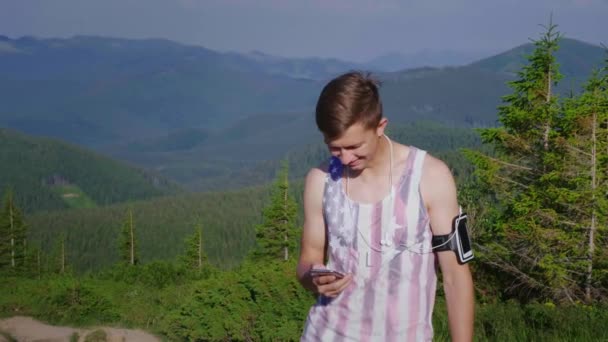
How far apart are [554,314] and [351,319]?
4.65m

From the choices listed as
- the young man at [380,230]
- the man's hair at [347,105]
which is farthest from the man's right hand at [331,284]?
the man's hair at [347,105]

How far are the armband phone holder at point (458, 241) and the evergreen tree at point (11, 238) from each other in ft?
192

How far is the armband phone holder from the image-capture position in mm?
3127

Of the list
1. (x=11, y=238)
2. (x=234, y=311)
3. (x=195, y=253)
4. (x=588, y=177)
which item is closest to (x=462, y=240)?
(x=234, y=311)

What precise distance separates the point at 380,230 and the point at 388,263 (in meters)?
0.17

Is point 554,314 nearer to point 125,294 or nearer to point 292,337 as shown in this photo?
point 292,337

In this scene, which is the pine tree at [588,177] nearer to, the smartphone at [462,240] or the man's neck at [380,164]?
the smartphone at [462,240]

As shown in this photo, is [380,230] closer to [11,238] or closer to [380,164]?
[380,164]

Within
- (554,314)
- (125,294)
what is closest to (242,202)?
(125,294)

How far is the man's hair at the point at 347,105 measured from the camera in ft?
10.2

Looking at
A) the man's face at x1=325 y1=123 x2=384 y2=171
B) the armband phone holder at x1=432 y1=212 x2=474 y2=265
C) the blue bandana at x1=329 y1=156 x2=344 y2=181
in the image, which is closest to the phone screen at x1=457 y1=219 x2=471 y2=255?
the armband phone holder at x1=432 y1=212 x2=474 y2=265

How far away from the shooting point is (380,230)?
320 cm

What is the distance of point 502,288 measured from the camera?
18.4m

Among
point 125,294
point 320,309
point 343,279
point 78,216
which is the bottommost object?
point 78,216
